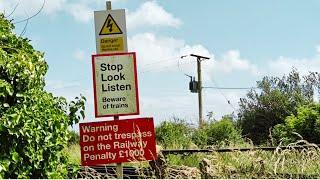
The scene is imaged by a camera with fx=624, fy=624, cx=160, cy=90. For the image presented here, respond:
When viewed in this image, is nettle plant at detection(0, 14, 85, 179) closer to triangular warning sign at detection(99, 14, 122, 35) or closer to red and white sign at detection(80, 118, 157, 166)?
red and white sign at detection(80, 118, 157, 166)

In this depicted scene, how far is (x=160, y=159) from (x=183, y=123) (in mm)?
14158

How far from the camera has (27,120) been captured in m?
6.03

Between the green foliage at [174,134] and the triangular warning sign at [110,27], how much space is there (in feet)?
40.3

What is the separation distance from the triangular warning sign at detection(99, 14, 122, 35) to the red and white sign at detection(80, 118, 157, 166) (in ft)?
3.58

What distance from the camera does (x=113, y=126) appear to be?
24.0 ft

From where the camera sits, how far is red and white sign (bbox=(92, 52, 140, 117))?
288 inches

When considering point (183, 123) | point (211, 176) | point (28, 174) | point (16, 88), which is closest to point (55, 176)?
point (28, 174)

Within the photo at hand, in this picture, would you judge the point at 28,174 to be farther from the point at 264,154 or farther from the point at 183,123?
the point at 183,123

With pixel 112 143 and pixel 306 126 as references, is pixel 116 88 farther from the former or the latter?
pixel 306 126

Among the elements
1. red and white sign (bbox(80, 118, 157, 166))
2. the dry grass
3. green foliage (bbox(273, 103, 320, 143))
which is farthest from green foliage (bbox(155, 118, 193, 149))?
red and white sign (bbox(80, 118, 157, 166))

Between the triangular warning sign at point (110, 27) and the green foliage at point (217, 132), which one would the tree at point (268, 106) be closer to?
the green foliage at point (217, 132)

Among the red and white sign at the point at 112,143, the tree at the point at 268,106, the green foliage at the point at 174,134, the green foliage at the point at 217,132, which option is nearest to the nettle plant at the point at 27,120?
the red and white sign at the point at 112,143

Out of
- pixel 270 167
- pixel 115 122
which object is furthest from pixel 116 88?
pixel 270 167

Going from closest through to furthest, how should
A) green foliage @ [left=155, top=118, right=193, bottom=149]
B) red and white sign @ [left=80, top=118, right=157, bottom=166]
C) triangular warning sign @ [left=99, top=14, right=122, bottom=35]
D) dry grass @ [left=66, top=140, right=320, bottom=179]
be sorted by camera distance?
1. red and white sign @ [left=80, top=118, right=157, bottom=166]
2. triangular warning sign @ [left=99, top=14, right=122, bottom=35]
3. dry grass @ [left=66, top=140, right=320, bottom=179]
4. green foliage @ [left=155, top=118, right=193, bottom=149]
